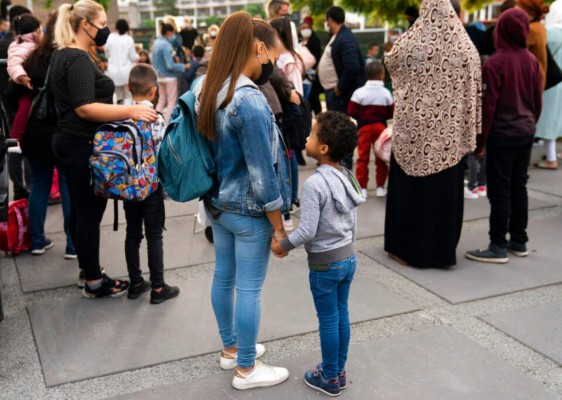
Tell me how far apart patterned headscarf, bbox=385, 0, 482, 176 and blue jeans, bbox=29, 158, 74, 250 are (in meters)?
2.56

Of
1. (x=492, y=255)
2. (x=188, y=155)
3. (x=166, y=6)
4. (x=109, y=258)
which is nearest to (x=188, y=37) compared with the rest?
(x=109, y=258)

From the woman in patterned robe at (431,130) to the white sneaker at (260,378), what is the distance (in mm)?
1916

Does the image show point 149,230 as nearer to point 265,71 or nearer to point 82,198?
point 82,198

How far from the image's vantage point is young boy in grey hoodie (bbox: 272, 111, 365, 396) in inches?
111

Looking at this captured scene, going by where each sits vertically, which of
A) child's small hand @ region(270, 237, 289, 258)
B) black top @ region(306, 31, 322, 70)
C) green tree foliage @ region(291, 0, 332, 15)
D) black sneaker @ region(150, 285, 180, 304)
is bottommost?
black sneaker @ region(150, 285, 180, 304)

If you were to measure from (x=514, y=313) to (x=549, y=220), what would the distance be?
91.2 inches

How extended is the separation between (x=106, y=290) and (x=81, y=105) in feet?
4.20

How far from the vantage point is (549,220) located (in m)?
5.98

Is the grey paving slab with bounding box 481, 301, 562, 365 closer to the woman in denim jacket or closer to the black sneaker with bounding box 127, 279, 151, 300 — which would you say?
the woman in denim jacket

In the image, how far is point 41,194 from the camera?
5.00 m

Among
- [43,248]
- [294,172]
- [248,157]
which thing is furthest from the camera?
[294,172]

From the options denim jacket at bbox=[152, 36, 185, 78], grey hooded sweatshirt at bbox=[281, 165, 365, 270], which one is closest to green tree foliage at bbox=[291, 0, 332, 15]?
denim jacket at bbox=[152, 36, 185, 78]

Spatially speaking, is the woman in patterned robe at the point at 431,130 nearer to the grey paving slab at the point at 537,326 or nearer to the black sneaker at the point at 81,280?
the grey paving slab at the point at 537,326

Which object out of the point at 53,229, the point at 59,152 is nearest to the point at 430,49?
the point at 59,152
